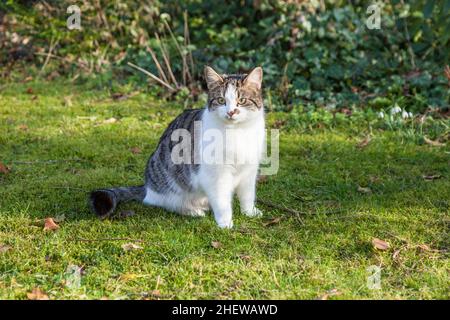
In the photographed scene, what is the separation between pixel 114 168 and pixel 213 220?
5.29ft

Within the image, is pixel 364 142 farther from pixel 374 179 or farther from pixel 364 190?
pixel 364 190

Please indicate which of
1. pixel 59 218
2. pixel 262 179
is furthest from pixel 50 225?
pixel 262 179

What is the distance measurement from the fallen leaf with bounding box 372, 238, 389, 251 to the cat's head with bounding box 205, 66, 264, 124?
45.5 inches

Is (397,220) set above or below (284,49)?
below

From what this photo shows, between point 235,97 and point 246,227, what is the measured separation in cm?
88

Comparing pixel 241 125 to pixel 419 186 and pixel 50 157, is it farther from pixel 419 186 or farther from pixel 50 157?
pixel 50 157

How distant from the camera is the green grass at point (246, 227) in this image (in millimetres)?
3516

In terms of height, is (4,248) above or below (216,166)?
below

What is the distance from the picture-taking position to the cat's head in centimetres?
423

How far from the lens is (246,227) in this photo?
434 centimetres

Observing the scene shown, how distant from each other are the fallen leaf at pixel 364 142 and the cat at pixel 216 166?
200 centimetres

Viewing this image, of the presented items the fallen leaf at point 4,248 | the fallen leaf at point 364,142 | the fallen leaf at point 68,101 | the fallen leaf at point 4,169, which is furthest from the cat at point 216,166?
the fallen leaf at point 68,101

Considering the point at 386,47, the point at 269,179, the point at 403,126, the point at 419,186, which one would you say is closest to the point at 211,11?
the point at 386,47

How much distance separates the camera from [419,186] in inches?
203
